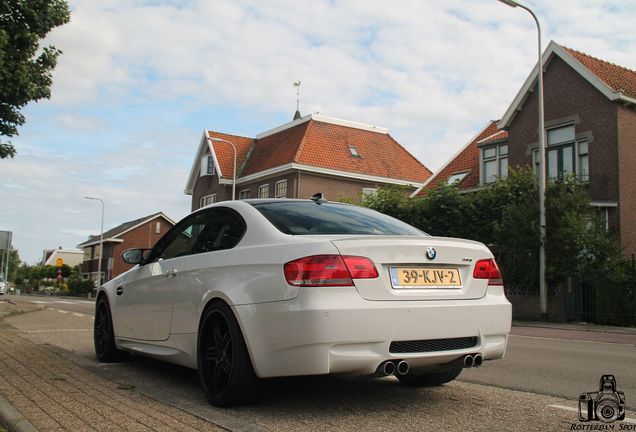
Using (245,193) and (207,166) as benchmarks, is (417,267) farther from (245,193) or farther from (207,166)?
(207,166)

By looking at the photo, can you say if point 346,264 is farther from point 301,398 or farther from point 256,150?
point 256,150

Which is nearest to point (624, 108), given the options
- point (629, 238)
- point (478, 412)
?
point (629, 238)

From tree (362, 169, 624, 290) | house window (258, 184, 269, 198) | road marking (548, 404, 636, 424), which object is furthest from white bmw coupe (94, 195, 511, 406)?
house window (258, 184, 269, 198)

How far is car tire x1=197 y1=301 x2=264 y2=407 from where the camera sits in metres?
4.48

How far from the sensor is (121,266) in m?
74.6

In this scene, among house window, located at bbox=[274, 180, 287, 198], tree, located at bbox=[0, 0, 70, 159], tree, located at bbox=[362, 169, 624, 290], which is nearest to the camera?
tree, located at bbox=[0, 0, 70, 159]

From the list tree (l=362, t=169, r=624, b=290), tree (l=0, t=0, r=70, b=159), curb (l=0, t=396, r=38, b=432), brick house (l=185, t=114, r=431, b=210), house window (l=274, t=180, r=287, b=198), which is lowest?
curb (l=0, t=396, r=38, b=432)

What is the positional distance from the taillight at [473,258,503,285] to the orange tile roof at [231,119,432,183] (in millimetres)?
34707

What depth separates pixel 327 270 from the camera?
4.23 metres

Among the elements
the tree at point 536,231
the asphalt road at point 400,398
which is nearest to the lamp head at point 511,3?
the tree at point 536,231

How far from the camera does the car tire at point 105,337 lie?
7.02 meters

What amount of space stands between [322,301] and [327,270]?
0.67 ft

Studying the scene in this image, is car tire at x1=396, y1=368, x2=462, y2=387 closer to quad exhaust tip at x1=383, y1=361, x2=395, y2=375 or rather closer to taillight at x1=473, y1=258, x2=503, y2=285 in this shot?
taillight at x1=473, y1=258, x2=503, y2=285

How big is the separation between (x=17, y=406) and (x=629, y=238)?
23.1 metres
